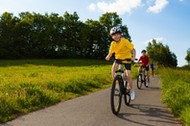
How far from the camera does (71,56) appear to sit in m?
87.5

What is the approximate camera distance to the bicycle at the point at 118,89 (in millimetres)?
8141

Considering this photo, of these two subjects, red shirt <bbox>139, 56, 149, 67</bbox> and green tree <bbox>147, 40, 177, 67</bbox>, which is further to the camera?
green tree <bbox>147, 40, 177, 67</bbox>

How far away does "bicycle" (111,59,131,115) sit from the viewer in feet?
26.7

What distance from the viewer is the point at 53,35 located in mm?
90188

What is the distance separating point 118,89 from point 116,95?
0.63 feet

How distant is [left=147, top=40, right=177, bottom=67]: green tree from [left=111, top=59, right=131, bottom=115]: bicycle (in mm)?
56683

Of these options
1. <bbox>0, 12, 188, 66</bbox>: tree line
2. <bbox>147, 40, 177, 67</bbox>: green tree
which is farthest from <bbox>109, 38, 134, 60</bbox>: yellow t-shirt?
<bbox>0, 12, 188, 66</bbox>: tree line

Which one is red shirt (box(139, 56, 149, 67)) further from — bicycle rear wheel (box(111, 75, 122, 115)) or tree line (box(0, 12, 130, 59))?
tree line (box(0, 12, 130, 59))

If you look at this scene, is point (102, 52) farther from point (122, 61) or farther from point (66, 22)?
point (122, 61)

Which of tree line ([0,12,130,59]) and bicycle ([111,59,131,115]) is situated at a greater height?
tree line ([0,12,130,59])

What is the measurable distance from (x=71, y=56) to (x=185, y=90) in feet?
257

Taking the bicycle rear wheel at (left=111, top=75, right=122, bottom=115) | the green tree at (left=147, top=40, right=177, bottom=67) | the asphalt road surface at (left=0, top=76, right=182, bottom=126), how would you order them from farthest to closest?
the green tree at (left=147, top=40, right=177, bottom=67), the bicycle rear wheel at (left=111, top=75, right=122, bottom=115), the asphalt road surface at (left=0, top=76, right=182, bottom=126)

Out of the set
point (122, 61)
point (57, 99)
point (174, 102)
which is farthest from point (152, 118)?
point (57, 99)

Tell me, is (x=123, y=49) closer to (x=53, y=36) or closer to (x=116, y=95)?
(x=116, y=95)
